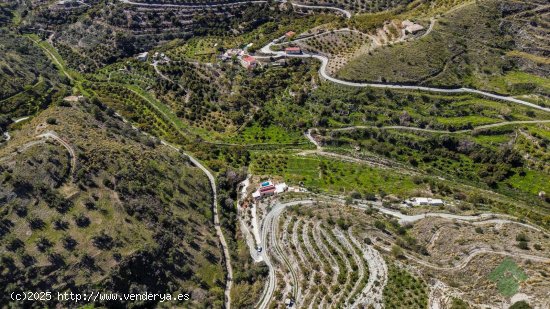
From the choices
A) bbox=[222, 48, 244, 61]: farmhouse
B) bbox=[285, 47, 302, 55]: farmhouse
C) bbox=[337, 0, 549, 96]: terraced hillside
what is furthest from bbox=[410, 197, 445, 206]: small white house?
bbox=[222, 48, 244, 61]: farmhouse

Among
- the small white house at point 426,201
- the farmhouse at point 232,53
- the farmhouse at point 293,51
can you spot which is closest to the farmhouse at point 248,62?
the farmhouse at point 232,53

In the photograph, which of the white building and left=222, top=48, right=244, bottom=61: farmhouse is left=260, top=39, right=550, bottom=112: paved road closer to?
left=222, top=48, right=244, bottom=61: farmhouse

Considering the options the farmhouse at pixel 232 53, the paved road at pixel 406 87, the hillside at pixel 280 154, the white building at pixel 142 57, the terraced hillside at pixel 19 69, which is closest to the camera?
the hillside at pixel 280 154

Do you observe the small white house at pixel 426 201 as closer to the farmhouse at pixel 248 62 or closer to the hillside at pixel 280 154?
the hillside at pixel 280 154

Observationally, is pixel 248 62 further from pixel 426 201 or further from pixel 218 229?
pixel 426 201

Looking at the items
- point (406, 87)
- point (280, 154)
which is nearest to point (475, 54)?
point (406, 87)

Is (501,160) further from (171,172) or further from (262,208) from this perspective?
(171,172)

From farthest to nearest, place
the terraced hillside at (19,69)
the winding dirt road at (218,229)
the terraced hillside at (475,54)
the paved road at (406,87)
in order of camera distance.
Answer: the terraced hillside at (475,54) < the terraced hillside at (19,69) < the paved road at (406,87) < the winding dirt road at (218,229)

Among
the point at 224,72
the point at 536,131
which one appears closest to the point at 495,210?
the point at 536,131
